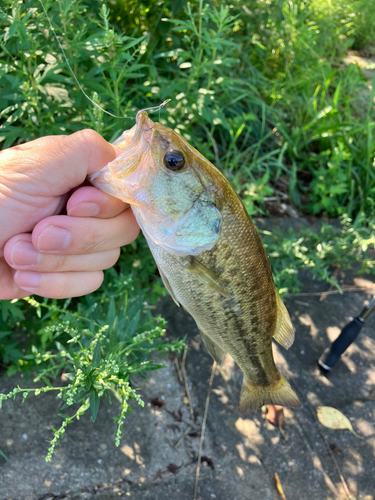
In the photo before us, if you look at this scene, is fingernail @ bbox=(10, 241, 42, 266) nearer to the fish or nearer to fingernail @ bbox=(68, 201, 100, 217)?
fingernail @ bbox=(68, 201, 100, 217)

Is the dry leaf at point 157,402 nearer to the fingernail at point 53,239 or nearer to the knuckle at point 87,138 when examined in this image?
the fingernail at point 53,239

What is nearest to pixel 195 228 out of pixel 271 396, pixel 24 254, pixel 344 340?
pixel 24 254

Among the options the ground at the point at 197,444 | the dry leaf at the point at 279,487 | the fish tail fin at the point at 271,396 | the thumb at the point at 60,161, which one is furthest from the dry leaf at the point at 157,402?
the thumb at the point at 60,161

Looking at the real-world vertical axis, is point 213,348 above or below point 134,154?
below

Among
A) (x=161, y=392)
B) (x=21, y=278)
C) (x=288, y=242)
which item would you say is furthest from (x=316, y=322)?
(x=21, y=278)

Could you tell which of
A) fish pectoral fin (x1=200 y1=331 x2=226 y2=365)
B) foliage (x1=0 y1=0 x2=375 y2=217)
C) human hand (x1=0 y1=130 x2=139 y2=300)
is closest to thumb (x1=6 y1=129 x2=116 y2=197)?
human hand (x1=0 y1=130 x2=139 y2=300)

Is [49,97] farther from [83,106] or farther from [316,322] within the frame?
[316,322]

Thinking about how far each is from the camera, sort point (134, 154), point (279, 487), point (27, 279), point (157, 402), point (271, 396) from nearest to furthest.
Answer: point (134, 154) < point (27, 279) < point (271, 396) < point (279, 487) < point (157, 402)

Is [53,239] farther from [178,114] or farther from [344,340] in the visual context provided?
[344,340]
